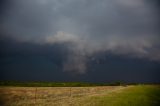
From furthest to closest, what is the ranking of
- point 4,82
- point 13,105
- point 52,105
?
point 4,82 < point 13,105 < point 52,105

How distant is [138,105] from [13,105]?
2274cm

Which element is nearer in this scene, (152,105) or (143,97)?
(152,105)

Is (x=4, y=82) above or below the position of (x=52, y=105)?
above

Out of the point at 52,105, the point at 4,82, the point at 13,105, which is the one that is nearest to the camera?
the point at 52,105

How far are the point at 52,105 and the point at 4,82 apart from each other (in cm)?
9773

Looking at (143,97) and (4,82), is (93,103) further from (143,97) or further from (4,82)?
(4,82)

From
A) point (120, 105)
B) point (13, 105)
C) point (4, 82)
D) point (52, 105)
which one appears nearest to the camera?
point (120, 105)

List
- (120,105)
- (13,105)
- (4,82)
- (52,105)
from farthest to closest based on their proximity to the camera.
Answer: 1. (4,82)
2. (13,105)
3. (52,105)
4. (120,105)

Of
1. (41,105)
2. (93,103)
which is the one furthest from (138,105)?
(41,105)

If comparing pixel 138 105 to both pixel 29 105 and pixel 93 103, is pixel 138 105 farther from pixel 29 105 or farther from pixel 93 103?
pixel 29 105

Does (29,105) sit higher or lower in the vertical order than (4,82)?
lower

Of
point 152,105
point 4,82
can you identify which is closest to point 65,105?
point 152,105

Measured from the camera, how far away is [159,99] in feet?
165

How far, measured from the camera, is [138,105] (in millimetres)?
43938
